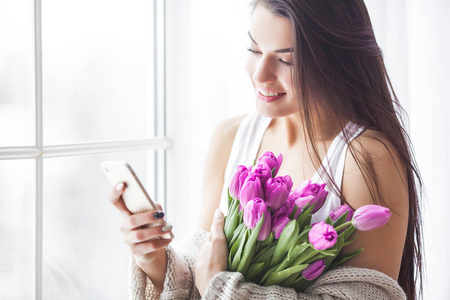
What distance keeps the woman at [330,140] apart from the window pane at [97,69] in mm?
406

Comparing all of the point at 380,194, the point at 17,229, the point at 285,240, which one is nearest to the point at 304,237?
the point at 285,240

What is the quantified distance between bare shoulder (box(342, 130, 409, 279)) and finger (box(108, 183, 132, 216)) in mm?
461

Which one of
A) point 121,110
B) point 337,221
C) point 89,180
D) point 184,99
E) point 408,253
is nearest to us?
point 337,221

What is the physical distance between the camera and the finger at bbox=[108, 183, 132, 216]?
98cm

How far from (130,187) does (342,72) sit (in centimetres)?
52

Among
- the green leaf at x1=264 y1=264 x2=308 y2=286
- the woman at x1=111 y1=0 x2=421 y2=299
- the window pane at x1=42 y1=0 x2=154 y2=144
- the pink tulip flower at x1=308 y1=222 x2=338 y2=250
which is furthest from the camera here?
the window pane at x1=42 y1=0 x2=154 y2=144

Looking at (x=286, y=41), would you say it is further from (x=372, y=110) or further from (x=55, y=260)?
(x=55, y=260)

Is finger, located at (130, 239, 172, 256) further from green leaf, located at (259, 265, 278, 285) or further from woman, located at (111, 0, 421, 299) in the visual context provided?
green leaf, located at (259, 265, 278, 285)

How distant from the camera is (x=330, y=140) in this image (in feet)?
3.89

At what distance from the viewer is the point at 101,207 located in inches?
58.0

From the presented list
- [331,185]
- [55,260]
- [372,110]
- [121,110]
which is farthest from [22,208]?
[372,110]

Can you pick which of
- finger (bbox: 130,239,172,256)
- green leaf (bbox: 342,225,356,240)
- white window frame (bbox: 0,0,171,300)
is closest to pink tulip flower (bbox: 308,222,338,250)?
green leaf (bbox: 342,225,356,240)

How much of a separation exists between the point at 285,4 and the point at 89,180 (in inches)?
28.8

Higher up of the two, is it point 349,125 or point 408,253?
point 349,125
